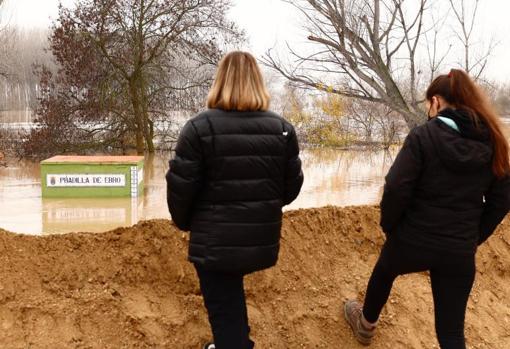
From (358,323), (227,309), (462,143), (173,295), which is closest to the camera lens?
(462,143)

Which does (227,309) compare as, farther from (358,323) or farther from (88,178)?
(88,178)

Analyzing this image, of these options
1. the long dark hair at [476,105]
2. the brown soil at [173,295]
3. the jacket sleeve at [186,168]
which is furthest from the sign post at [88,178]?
the long dark hair at [476,105]

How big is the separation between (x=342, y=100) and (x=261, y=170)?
15516 mm

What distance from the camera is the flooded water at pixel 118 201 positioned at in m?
4.80

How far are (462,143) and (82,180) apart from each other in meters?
4.88

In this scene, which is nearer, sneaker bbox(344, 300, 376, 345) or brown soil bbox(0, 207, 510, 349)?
brown soil bbox(0, 207, 510, 349)

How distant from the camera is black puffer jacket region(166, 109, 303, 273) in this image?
2.19 meters

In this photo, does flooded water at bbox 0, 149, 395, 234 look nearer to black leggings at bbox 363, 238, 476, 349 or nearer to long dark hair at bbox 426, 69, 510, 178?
black leggings at bbox 363, 238, 476, 349

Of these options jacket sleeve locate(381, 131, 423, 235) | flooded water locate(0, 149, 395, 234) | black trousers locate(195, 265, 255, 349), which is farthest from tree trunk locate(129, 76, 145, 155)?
jacket sleeve locate(381, 131, 423, 235)

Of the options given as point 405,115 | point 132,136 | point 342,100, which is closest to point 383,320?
point 405,115

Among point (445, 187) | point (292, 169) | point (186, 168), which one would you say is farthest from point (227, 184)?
point (445, 187)

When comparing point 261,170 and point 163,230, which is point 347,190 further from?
point 261,170

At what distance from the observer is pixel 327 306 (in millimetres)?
3658

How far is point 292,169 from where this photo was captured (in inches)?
96.7
